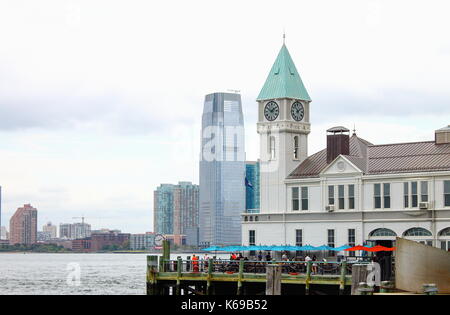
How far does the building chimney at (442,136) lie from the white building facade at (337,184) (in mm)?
75

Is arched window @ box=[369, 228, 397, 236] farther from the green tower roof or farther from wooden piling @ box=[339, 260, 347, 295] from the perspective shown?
wooden piling @ box=[339, 260, 347, 295]

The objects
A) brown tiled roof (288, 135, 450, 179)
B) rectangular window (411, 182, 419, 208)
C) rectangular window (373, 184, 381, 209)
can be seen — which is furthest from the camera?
rectangular window (373, 184, 381, 209)

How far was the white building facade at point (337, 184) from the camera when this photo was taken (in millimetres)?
73750

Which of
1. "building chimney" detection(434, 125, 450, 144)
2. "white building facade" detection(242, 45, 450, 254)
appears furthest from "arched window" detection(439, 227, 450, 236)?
"building chimney" detection(434, 125, 450, 144)

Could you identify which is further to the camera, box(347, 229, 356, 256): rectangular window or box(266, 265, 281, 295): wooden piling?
box(347, 229, 356, 256): rectangular window

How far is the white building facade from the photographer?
73.8m

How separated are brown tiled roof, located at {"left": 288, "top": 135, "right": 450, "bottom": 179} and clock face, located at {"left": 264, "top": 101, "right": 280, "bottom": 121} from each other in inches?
205

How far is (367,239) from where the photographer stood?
250 feet

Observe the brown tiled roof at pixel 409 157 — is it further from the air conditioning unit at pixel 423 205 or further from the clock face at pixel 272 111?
the clock face at pixel 272 111

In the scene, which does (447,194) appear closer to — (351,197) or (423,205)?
(423,205)

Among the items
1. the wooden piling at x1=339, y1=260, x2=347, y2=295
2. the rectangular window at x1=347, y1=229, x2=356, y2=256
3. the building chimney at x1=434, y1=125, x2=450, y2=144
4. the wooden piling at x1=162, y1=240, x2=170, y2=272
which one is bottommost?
the wooden piling at x1=339, y1=260, x2=347, y2=295

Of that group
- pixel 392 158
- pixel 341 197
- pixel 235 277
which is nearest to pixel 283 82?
pixel 341 197
